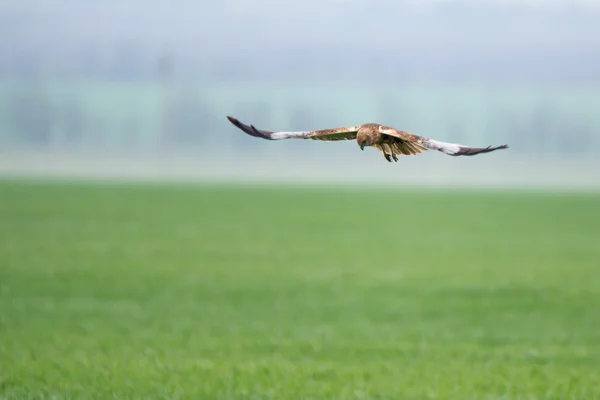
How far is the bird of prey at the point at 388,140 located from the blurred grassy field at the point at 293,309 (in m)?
7.15

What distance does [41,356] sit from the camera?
1435 cm

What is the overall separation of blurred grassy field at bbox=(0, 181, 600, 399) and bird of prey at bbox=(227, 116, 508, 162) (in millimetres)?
7155

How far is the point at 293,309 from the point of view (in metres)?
21.5

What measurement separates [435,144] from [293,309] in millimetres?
16924

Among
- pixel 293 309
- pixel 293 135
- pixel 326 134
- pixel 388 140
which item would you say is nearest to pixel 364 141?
pixel 388 140

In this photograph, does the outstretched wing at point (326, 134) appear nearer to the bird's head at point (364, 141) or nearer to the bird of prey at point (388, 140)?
the bird of prey at point (388, 140)

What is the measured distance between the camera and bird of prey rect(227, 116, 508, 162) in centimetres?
482

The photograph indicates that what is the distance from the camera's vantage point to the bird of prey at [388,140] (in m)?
4.82

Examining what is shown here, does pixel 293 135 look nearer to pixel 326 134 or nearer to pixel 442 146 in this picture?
pixel 326 134

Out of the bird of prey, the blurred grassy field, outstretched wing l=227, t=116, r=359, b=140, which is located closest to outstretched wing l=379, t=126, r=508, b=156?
the bird of prey

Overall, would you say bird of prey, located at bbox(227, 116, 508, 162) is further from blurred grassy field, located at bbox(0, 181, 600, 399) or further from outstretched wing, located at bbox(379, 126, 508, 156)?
blurred grassy field, located at bbox(0, 181, 600, 399)

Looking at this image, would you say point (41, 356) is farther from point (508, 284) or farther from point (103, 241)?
point (103, 241)

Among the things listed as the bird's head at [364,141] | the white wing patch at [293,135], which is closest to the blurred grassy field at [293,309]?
the white wing patch at [293,135]

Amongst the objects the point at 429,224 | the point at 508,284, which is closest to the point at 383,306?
the point at 508,284
